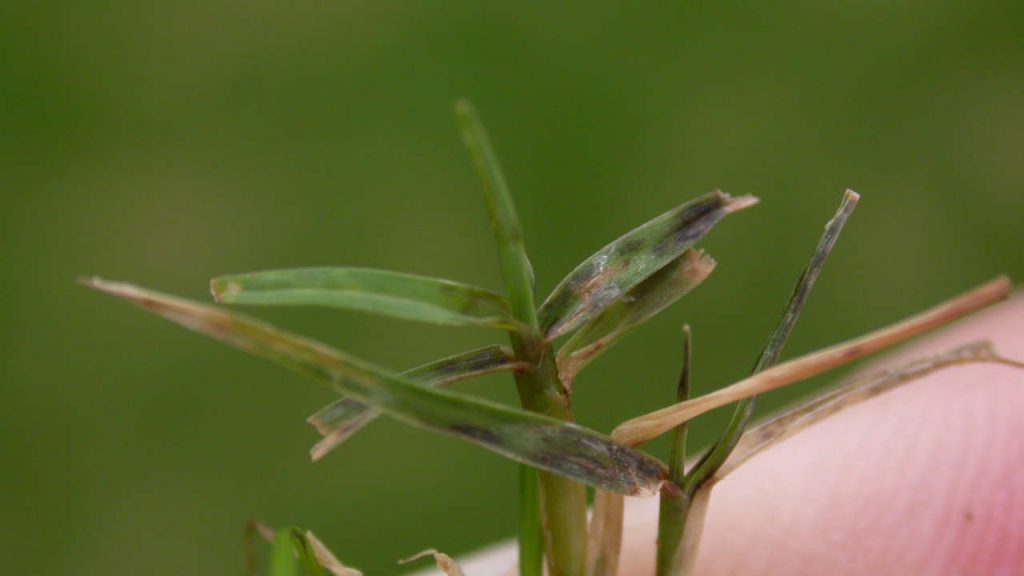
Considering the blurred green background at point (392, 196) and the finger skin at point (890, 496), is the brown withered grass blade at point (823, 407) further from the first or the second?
the blurred green background at point (392, 196)

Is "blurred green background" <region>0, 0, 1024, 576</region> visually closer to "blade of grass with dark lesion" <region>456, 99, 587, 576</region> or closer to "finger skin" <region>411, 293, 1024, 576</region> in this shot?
"finger skin" <region>411, 293, 1024, 576</region>

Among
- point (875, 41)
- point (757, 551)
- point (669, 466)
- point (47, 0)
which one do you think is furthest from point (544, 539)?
point (47, 0)

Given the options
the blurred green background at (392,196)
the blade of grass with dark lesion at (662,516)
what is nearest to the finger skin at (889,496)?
the blade of grass with dark lesion at (662,516)

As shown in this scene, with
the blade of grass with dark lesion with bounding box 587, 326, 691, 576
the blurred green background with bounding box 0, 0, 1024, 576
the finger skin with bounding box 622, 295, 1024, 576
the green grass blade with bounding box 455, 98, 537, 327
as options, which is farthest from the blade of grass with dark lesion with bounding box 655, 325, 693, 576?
the blurred green background with bounding box 0, 0, 1024, 576

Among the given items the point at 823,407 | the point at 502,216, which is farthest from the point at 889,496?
the point at 502,216

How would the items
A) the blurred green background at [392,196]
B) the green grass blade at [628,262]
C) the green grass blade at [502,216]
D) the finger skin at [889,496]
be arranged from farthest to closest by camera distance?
the blurred green background at [392,196]
the finger skin at [889,496]
the green grass blade at [628,262]
the green grass blade at [502,216]

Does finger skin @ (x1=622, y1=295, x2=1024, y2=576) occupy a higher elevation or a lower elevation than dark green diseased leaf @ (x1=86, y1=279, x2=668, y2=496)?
lower
